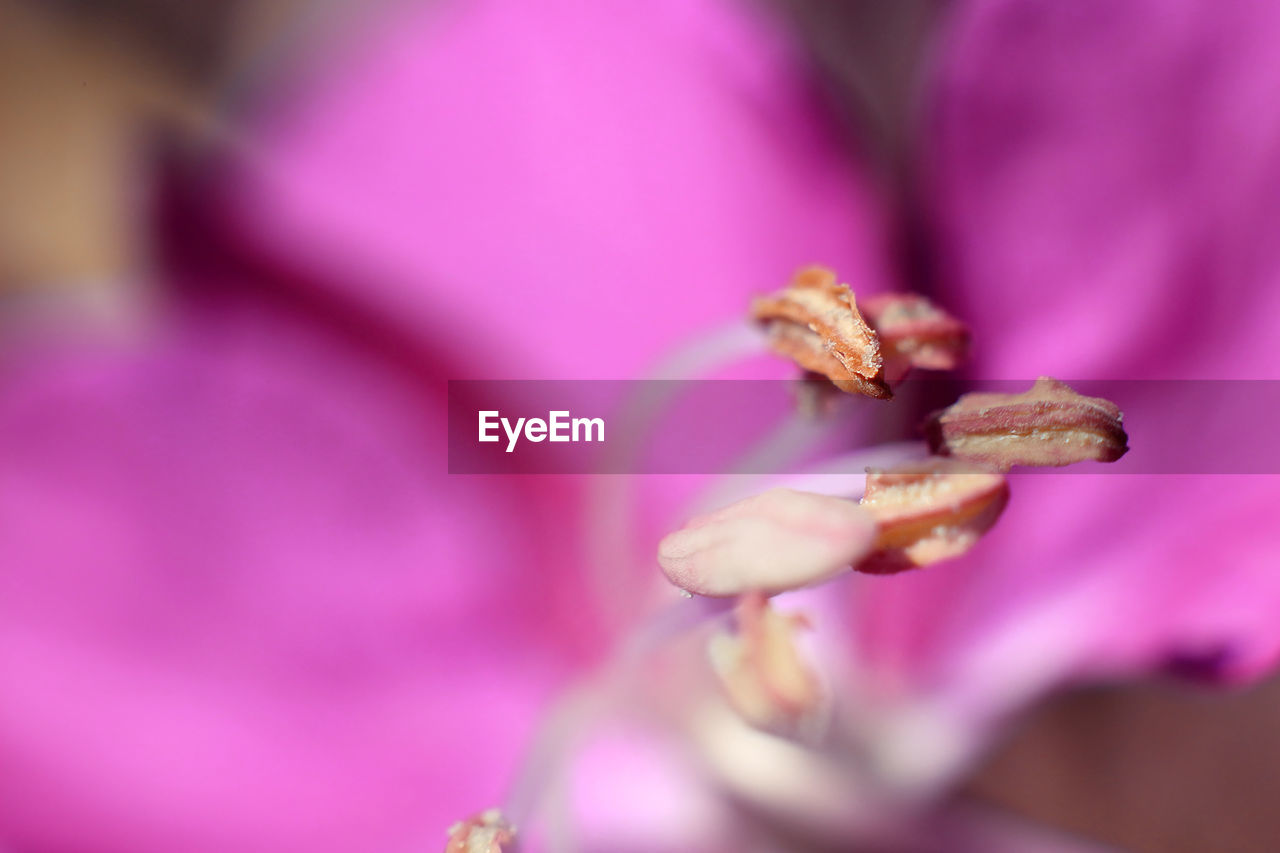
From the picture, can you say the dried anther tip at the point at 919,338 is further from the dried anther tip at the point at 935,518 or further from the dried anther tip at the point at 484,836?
the dried anther tip at the point at 484,836

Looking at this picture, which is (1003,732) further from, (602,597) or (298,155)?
(298,155)

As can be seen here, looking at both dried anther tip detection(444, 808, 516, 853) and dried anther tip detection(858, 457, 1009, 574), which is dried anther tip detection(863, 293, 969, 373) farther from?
dried anther tip detection(444, 808, 516, 853)

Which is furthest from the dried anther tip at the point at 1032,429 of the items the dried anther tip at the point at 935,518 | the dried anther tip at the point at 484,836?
the dried anther tip at the point at 484,836

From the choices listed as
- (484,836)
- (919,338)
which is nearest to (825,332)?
(919,338)

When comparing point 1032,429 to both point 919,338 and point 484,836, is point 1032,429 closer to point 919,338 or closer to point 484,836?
point 919,338

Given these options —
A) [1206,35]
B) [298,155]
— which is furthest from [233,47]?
[1206,35]

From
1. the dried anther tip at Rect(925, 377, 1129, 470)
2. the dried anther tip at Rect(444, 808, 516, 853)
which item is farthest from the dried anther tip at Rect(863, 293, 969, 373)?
the dried anther tip at Rect(444, 808, 516, 853)
